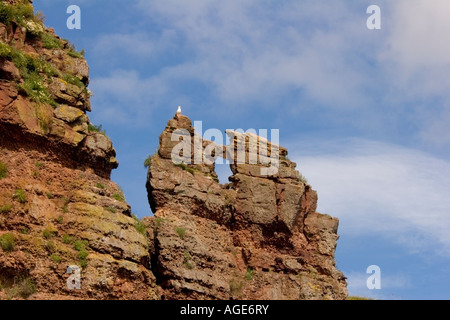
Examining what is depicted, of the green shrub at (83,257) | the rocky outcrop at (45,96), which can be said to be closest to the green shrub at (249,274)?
the rocky outcrop at (45,96)

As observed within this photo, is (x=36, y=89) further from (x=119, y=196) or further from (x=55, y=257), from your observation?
(x=55, y=257)

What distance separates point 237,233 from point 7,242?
1545 centimetres

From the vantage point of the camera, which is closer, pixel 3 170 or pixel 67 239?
pixel 67 239

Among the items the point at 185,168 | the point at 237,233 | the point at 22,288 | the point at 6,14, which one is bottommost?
the point at 22,288

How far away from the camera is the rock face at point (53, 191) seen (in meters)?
31.8

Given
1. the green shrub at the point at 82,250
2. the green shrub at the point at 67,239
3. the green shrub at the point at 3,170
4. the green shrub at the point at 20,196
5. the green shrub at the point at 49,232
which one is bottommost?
the green shrub at the point at 82,250

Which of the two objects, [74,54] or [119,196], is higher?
[74,54]

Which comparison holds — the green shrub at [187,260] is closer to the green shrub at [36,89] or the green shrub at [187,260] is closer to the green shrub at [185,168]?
the green shrub at [185,168]

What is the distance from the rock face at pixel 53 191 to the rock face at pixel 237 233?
8.81 ft

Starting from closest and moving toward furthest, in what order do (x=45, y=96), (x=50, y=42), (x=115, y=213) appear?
1. (x=115, y=213)
2. (x=45, y=96)
3. (x=50, y=42)

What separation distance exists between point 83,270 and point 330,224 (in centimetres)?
1827

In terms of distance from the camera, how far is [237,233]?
143ft

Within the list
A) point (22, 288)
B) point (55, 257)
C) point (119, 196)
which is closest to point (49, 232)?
point (55, 257)
